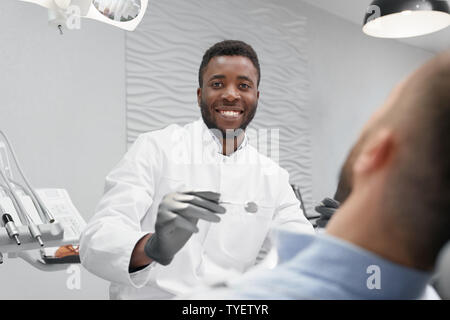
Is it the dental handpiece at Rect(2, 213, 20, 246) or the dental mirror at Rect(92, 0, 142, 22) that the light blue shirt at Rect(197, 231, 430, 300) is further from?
the dental handpiece at Rect(2, 213, 20, 246)

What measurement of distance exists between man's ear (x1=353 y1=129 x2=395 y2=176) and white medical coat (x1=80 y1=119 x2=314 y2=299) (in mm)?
→ 537

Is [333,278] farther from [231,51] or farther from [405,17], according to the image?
[405,17]

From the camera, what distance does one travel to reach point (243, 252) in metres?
1.04

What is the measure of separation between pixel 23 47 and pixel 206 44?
40.7 inches

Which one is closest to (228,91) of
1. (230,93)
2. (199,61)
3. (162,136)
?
(230,93)

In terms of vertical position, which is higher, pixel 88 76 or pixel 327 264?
pixel 327 264

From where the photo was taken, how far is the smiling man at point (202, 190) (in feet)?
2.92

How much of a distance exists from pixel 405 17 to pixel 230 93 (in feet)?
3.27

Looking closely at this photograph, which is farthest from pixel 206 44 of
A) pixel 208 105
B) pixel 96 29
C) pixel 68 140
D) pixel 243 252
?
pixel 243 252

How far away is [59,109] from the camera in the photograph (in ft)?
6.89

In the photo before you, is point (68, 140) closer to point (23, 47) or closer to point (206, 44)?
point (23, 47)

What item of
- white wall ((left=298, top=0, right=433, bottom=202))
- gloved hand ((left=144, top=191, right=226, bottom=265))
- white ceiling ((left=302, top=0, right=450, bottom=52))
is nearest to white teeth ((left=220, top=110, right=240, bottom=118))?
gloved hand ((left=144, top=191, right=226, bottom=265))

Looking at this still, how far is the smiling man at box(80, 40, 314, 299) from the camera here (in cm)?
89

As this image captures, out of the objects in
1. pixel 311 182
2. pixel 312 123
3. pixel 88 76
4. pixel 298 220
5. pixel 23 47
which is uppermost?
pixel 23 47
